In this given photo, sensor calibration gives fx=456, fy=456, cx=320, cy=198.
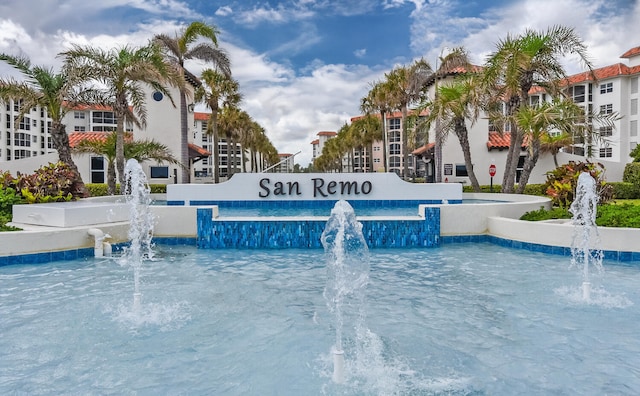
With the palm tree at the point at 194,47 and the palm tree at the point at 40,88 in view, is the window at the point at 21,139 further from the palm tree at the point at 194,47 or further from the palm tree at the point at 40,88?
the palm tree at the point at 40,88

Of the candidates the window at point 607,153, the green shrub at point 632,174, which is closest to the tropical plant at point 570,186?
the green shrub at point 632,174

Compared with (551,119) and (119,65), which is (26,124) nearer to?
(119,65)

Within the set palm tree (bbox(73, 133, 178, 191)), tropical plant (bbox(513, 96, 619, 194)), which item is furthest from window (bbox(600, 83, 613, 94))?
palm tree (bbox(73, 133, 178, 191))

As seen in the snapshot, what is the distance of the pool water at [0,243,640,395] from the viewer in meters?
4.76

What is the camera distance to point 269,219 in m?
13.1

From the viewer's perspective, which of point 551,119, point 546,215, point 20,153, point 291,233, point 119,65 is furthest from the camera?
point 20,153

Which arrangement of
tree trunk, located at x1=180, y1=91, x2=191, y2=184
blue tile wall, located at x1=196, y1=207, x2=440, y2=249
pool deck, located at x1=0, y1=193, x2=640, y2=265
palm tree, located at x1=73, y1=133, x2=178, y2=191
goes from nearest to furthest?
1. pool deck, located at x1=0, y1=193, x2=640, y2=265
2. blue tile wall, located at x1=196, y1=207, x2=440, y2=249
3. palm tree, located at x1=73, y1=133, x2=178, y2=191
4. tree trunk, located at x1=180, y1=91, x2=191, y2=184

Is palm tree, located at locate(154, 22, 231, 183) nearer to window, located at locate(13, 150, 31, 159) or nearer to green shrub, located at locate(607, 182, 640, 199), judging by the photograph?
green shrub, located at locate(607, 182, 640, 199)

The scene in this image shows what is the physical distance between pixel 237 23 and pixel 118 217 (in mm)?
16349

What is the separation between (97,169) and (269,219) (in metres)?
23.0

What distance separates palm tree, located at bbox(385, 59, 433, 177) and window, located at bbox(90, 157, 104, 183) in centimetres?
2112

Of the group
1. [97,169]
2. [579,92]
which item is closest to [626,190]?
[97,169]

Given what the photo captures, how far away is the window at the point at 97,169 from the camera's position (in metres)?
31.1

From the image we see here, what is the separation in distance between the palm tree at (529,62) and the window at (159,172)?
2212 cm
